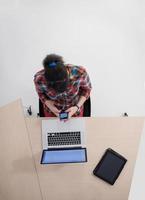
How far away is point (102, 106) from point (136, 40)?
0.75 metres

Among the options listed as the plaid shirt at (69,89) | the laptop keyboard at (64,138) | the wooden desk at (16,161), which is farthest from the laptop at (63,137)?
the plaid shirt at (69,89)

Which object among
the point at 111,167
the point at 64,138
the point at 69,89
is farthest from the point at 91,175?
the point at 69,89

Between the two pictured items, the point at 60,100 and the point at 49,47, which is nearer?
the point at 60,100

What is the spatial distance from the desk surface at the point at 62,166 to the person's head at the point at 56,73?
250 millimetres

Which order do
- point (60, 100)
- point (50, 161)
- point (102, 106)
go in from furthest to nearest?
1. point (102, 106)
2. point (60, 100)
3. point (50, 161)

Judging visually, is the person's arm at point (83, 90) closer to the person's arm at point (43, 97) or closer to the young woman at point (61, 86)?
the young woman at point (61, 86)

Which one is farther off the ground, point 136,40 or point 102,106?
point 136,40

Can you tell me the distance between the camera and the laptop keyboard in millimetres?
1696

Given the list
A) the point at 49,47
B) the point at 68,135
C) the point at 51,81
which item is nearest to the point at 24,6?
the point at 49,47

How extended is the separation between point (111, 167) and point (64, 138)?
1.09 feet

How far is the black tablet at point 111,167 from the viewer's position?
169 centimetres

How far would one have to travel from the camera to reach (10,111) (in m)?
1.74

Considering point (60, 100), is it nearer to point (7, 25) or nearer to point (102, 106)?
point (102, 106)

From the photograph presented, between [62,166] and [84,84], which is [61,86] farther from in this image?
[62,166]
